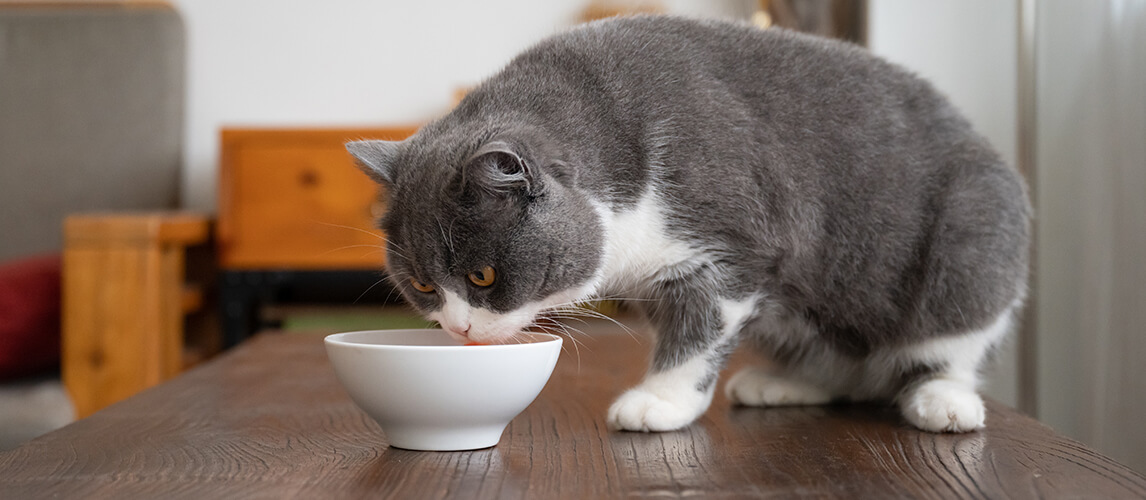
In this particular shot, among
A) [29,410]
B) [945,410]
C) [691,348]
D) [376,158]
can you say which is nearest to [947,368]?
[945,410]

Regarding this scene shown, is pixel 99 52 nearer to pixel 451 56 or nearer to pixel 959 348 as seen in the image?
pixel 451 56

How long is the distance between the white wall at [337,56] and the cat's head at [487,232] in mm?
2184

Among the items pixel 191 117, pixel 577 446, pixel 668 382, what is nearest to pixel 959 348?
pixel 668 382

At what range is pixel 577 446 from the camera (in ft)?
2.48

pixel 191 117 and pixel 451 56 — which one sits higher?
pixel 451 56

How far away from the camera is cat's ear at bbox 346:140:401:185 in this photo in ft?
2.95

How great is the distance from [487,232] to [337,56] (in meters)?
2.42

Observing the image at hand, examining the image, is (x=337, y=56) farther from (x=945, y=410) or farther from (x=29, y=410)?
(x=945, y=410)

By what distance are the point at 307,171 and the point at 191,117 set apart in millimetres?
846

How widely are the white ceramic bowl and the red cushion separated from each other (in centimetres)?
143

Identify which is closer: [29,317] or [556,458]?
[556,458]

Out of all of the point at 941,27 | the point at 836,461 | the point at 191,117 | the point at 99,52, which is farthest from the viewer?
the point at 191,117

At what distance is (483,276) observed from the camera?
0.83 m

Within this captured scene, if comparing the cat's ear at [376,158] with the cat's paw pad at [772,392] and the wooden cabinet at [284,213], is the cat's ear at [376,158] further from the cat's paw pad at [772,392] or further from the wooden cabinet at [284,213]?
the wooden cabinet at [284,213]
